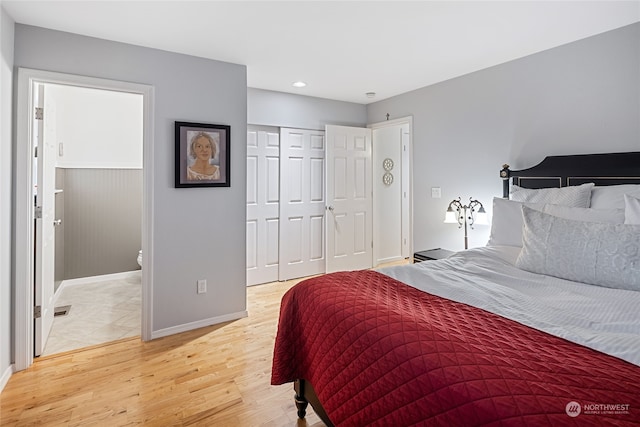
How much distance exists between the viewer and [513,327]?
4.09ft

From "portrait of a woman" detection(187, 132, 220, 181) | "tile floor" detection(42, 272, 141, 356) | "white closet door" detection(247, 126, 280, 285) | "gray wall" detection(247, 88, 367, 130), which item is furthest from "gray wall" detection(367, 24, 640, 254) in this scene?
"tile floor" detection(42, 272, 141, 356)

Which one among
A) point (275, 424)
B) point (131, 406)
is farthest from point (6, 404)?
point (275, 424)

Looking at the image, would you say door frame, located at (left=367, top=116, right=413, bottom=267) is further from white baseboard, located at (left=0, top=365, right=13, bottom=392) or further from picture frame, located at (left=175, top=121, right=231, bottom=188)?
white baseboard, located at (left=0, top=365, right=13, bottom=392)

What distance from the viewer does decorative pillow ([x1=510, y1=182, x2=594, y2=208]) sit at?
2.31 m

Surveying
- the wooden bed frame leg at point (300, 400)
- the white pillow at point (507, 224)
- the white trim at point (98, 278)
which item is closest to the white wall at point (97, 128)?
the white trim at point (98, 278)

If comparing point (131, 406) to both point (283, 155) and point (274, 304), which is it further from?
point (283, 155)

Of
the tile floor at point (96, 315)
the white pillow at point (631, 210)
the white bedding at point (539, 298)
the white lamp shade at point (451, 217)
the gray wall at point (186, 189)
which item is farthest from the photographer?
the white lamp shade at point (451, 217)

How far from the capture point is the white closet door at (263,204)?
427cm

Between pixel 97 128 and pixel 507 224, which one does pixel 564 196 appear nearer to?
pixel 507 224

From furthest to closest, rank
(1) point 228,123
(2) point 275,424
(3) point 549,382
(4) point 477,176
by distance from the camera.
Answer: (4) point 477,176, (1) point 228,123, (2) point 275,424, (3) point 549,382

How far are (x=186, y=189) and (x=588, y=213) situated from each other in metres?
2.92

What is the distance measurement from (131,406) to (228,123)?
2.28m

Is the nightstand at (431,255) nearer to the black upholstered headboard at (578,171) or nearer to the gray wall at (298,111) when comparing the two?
the black upholstered headboard at (578,171)

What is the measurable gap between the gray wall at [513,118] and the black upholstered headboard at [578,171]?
11cm
